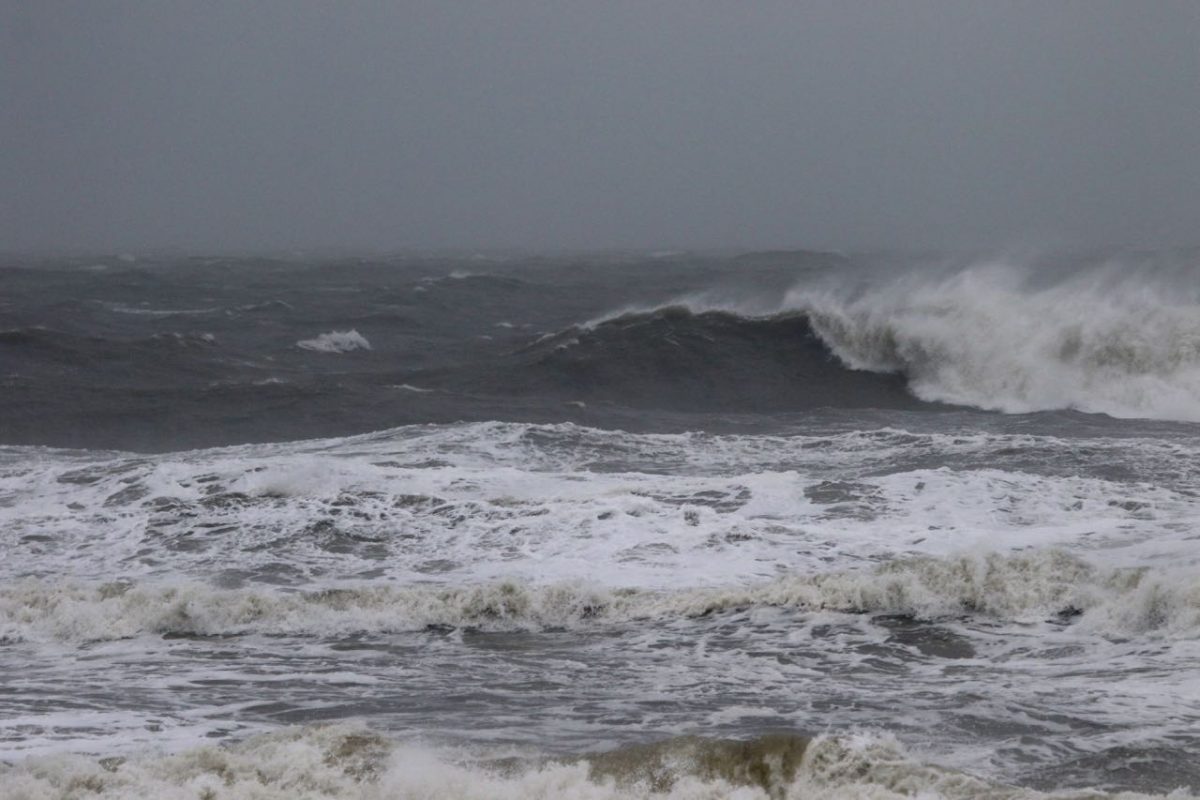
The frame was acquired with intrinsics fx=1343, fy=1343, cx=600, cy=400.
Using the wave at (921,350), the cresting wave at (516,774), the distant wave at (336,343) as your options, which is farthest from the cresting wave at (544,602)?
the distant wave at (336,343)

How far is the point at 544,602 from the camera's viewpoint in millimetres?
10625

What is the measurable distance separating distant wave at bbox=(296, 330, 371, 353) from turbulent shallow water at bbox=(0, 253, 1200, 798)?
236 inches

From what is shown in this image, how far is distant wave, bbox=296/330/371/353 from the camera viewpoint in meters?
30.5

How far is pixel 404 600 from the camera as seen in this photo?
35.1ft

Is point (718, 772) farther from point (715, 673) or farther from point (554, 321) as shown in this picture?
point (554, 321)

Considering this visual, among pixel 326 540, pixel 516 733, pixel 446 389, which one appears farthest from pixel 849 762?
pixel 446 389

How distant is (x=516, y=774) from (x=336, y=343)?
25.0 meters

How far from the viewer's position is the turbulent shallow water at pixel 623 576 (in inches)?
285

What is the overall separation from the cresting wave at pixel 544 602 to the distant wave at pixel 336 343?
1986 cm

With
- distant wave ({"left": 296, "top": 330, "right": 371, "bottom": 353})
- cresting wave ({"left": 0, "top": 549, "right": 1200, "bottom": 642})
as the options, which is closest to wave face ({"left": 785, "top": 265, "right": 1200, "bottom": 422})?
distant wave ({"left": 296, "top": 330, "right": 371, "bottom": 353})

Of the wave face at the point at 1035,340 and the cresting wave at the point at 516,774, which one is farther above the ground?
the wave face at the point at 1035,340

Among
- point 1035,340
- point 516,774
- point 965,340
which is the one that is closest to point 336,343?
point 965,340

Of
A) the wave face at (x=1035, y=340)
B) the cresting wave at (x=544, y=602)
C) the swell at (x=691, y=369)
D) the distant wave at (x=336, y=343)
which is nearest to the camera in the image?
the cresting wave at (x=544, y=602)

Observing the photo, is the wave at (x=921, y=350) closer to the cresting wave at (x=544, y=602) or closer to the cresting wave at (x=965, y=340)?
the cresting wave at (x=965, y=340)
